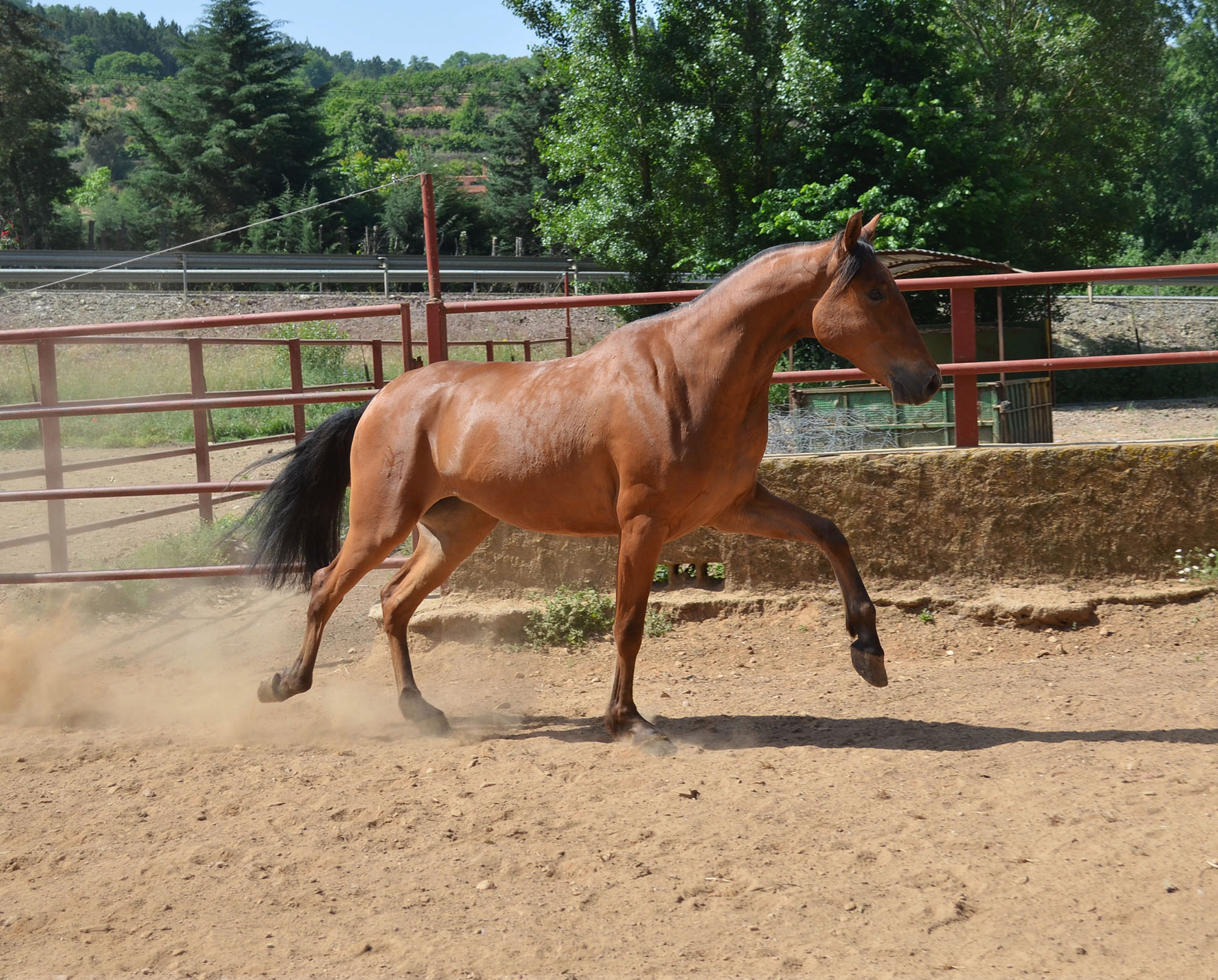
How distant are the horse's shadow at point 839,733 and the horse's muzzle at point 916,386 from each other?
1.35 metres

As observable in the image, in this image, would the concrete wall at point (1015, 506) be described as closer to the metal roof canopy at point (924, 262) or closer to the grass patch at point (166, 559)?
the metal roof canopy at point (924, 262)

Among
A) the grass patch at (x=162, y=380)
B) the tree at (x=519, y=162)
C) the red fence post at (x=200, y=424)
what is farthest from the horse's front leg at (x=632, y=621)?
the tree at (x=519, y=162)

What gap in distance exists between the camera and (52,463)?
21.7 feet

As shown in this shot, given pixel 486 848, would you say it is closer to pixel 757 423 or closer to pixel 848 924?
pixel 848 924

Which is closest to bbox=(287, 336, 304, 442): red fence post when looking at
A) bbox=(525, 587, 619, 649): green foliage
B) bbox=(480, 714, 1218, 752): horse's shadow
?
bbox=(525, 587, 619, 649): green foliage

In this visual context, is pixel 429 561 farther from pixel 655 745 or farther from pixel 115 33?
pixel 115 33

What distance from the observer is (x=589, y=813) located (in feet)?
11.3

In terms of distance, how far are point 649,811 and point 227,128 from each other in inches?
1467

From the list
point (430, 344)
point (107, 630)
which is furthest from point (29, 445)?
point (430, 344)

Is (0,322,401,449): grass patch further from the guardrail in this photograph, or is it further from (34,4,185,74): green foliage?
(34,4,185,74): green foliage

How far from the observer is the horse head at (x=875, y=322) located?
3.80m

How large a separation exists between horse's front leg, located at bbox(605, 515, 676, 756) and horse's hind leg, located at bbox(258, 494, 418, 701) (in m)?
1.08

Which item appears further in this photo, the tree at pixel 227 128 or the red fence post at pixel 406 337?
the tree at pixel 227 128

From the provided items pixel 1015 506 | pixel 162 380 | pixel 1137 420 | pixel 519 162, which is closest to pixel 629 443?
pixel 1015 506
